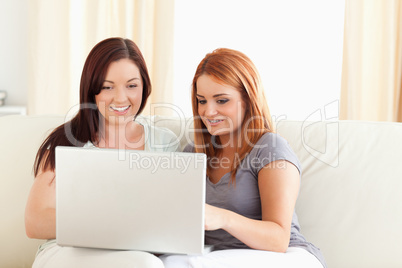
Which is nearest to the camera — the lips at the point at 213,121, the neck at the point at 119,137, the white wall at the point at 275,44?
the lips at the point at 213,121

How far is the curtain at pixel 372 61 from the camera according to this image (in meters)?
2.75

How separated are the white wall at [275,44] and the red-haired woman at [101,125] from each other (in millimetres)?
1275

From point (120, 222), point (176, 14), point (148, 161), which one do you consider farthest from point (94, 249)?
point (176, 14)

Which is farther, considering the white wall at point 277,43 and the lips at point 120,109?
the white wall at point 277,43

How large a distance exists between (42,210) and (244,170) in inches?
25.0

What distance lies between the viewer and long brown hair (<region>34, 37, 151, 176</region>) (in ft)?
5.39

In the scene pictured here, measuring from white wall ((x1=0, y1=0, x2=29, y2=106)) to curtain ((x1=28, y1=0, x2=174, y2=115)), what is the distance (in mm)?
252

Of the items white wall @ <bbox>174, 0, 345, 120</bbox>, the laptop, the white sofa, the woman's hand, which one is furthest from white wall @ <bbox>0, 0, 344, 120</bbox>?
the laptop

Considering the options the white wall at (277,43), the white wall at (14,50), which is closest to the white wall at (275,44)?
the white wall at (277,43)

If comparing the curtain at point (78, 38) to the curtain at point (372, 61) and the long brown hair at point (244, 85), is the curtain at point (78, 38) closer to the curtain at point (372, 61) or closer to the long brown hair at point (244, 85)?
the curtain at point (372, 61)

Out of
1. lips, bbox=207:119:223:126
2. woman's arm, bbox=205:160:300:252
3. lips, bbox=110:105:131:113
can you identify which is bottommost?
woman's arm, bbox=205:160:300:252

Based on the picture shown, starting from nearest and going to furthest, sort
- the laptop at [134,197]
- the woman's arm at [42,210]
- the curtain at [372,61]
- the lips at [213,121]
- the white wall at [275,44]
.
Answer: the laptop at [134,197] → the woman's arm at [42,210] → the lips at [213,121] → the curtain at [372,61] → the white wall at [275,44]

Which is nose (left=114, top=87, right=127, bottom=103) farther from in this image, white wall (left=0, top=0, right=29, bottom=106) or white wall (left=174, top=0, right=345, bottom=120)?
white wall (left=0, top=0, right=29, bottom=106)

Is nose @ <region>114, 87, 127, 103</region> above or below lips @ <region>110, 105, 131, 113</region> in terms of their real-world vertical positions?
above
